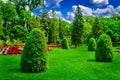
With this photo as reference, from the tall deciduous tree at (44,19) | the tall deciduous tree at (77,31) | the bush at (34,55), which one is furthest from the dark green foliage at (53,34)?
the bush at (34,55)

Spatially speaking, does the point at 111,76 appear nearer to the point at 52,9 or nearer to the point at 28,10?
the point at 28,10

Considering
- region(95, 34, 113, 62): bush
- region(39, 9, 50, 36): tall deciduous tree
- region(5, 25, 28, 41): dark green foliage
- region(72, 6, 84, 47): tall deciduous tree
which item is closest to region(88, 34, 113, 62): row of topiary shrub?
region(95, 34, 113, 62): bush

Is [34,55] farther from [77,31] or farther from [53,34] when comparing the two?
[53,34]

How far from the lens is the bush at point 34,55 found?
661 inches

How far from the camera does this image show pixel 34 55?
16.9 metres

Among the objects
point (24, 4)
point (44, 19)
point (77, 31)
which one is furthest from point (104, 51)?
point (44, 19)

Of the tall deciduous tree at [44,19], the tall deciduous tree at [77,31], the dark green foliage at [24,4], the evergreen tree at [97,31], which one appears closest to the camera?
the tall deciduous tree at [77,31]

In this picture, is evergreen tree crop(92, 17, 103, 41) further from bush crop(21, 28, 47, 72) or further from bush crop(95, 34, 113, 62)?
bush crop(21, 28, 47, 72)

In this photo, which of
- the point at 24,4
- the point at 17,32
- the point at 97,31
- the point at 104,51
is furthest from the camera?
the point at 24,4

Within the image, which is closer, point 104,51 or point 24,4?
point 104,51

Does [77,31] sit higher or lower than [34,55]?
higher

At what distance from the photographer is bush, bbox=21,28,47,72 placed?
16781 mm

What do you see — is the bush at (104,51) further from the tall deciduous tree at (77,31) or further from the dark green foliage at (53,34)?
the dark green foliage at (53,34)

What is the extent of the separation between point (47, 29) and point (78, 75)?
207ft
